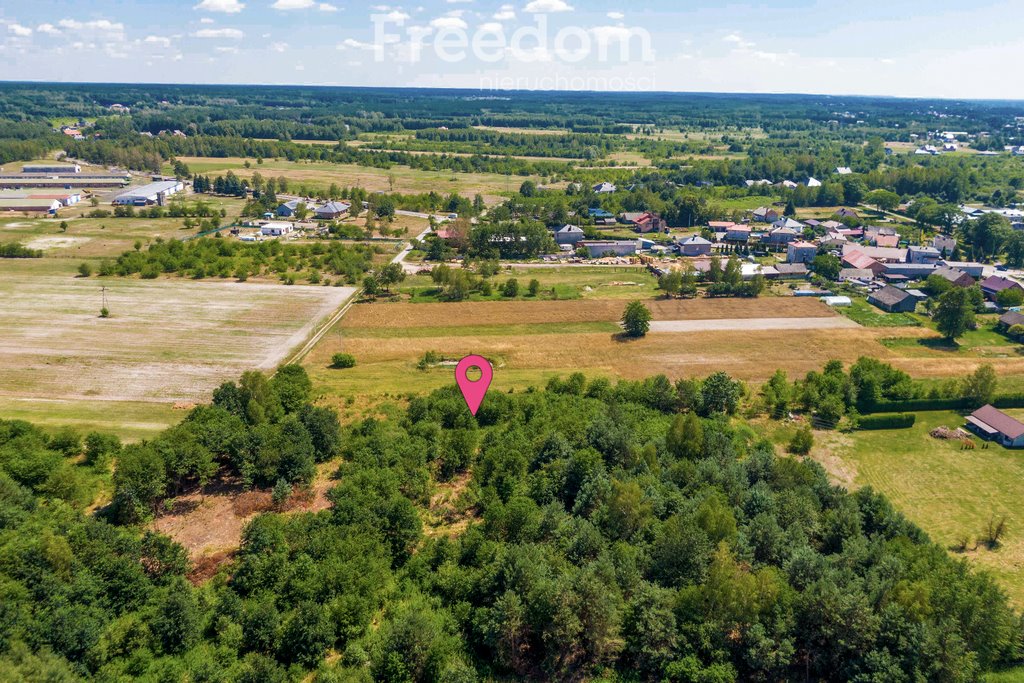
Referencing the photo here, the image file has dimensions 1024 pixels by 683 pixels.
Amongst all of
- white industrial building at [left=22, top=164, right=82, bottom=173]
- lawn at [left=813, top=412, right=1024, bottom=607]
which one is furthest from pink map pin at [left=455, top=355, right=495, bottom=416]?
white industrial building at [left=22, top=164, right=82, bottom=173]

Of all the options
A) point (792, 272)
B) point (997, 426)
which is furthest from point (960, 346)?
point (792, 272)

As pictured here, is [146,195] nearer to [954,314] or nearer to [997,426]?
[954,314]

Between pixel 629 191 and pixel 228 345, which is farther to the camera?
pixel 629 191

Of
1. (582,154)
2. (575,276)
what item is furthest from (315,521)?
(582,154)

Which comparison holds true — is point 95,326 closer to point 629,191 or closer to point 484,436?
point 484,436

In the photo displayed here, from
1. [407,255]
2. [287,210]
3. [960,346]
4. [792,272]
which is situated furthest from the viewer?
[287,210]

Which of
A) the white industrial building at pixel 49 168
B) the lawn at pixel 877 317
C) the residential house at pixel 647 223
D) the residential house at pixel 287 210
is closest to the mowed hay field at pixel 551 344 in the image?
the lawn at pixel 877 317
